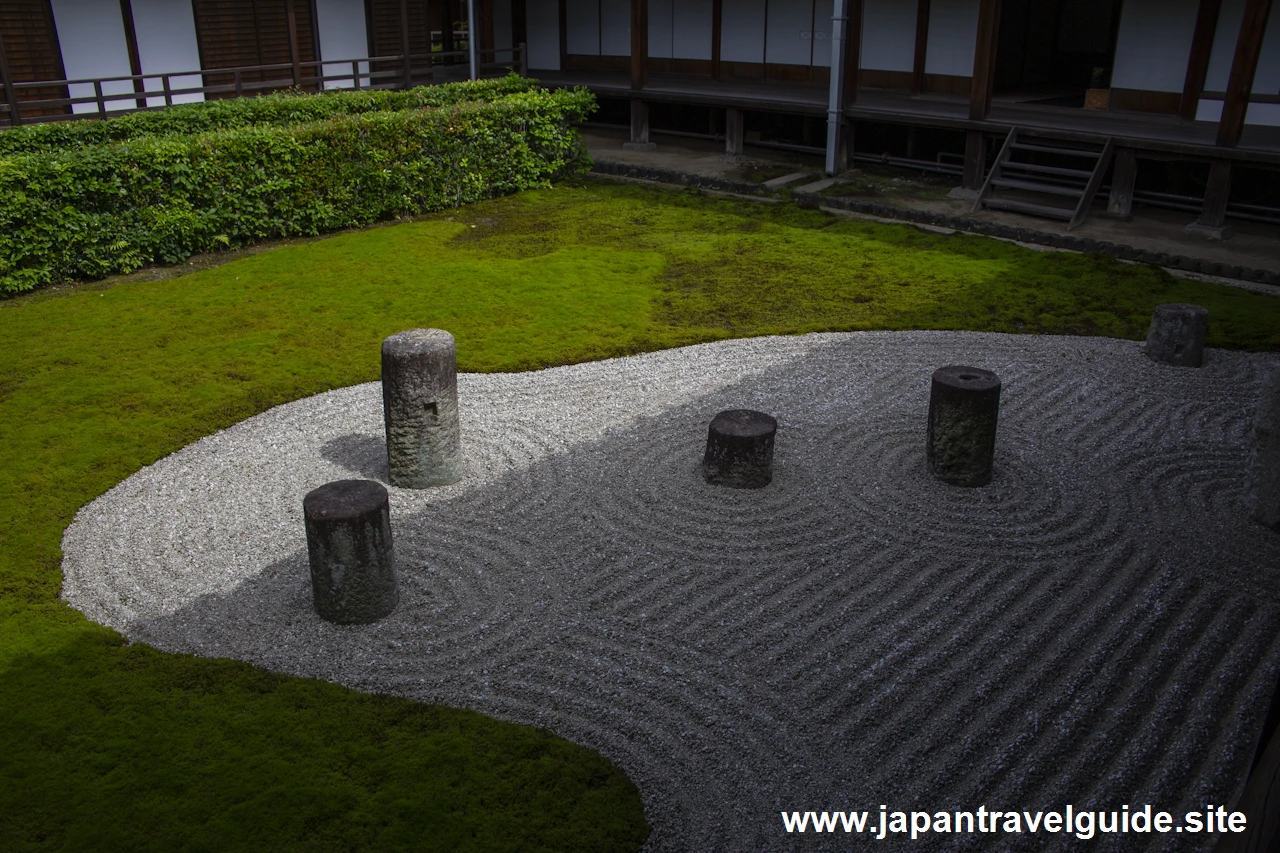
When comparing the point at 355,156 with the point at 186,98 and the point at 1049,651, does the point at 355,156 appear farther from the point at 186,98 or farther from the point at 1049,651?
the point at 1049,651

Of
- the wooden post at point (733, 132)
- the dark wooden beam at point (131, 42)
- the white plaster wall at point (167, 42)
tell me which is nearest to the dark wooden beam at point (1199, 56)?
the wooden post at point (733, 132)

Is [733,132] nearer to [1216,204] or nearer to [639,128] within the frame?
[639,128]

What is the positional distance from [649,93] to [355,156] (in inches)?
268

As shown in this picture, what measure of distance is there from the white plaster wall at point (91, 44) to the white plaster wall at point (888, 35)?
522 inches

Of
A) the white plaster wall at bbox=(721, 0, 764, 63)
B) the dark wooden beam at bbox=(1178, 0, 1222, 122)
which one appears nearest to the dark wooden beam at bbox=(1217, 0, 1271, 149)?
the dark wooden beam at bbox=(1178, 0, 1222, 122)

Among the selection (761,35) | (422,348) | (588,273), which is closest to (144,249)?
(588,273)

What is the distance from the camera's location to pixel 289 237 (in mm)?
14414

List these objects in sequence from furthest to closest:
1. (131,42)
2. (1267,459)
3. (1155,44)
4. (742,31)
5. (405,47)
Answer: (742,31), (405,47), (131,42), (1155,44), (1267,459)

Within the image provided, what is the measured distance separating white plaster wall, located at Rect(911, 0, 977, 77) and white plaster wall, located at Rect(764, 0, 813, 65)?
247 centimetres

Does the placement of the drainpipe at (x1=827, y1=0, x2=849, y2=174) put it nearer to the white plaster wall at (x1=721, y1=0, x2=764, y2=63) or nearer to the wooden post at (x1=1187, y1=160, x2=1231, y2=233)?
the white plaster wall at (x1=721, y1=0, x2=764, y2=63)

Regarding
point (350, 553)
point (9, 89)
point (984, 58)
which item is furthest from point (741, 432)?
point (9, 89)

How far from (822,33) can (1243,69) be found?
8.53m

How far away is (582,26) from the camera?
23.5 metres

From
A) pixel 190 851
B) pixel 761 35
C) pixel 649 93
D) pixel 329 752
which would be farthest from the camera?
pixel 761 35
